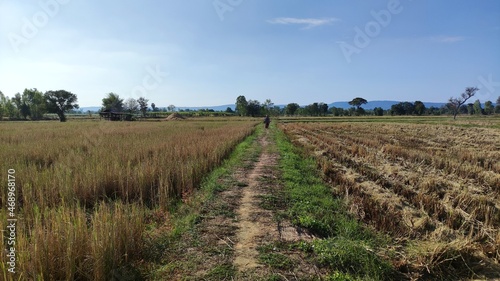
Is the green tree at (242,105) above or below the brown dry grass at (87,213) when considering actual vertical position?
above

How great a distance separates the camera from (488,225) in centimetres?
494

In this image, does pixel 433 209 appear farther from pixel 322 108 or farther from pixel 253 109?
pixel 322 108

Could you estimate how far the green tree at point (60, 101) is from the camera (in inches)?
2847

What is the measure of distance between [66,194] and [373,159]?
11094 mm

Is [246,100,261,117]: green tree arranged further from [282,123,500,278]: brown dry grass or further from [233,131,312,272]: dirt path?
[233,131,312,272]: dirt path

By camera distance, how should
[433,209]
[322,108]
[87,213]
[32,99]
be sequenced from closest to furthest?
[87,213] < [433,209] < [32,99] < [322,108]

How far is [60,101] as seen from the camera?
7425cm

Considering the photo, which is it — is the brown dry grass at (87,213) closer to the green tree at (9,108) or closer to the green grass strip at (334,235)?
the green grass strip at (334,235)

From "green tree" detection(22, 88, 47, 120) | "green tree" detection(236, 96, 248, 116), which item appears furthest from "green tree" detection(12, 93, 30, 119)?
"green tree" detection(236, 96, 248, 116)

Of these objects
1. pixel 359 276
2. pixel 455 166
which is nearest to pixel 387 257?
pixel 359 276

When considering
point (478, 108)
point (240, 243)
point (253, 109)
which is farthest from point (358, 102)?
point (240, 243)

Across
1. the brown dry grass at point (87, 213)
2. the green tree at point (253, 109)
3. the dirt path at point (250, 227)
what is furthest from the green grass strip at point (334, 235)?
the green tree at point (253, 109)

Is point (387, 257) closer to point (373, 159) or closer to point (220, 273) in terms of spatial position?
point (220, 273)

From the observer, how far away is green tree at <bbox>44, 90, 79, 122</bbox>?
237 ft
